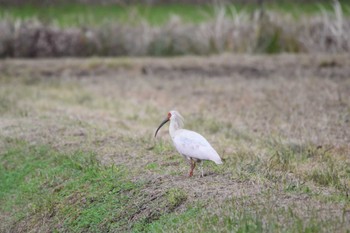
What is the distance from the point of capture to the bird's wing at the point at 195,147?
23.3ft

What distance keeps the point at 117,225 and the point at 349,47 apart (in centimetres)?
1208

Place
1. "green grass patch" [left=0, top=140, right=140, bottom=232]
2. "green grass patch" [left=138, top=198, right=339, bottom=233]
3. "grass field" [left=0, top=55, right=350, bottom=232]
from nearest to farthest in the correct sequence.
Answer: "green grass patch" [left=138, top=198, right=339, bottom=233] < "grass field" [left=0, top=55, right=350, bottom=232] < "green grass patch" [left=0, top=140, right=140, bottom=232]

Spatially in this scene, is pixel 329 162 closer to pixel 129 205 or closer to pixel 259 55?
pixel 129 205

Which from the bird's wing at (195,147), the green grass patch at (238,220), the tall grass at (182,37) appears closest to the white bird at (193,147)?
the bird's wing at (195,147)

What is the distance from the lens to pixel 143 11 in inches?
1014

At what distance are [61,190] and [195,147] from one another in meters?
1.71

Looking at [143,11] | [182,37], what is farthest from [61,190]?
[143,11]

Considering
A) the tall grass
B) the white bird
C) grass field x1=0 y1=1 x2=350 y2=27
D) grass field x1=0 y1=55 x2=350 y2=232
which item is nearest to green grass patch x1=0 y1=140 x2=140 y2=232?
grass field x1=0 y1=55 x2=350 y2=232

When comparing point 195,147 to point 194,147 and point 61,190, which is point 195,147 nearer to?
point 194,147

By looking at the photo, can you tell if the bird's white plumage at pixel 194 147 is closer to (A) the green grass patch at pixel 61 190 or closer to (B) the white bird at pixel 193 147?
(B) the white bird at pixel 193 147

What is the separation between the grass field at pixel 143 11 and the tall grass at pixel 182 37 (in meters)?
1.08

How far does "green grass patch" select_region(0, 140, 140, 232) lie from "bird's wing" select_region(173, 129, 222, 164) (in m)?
0.58

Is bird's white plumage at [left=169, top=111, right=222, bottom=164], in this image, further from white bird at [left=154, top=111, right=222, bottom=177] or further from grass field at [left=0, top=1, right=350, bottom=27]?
grass field at [left=0, top=1, right=350, bottom=27]

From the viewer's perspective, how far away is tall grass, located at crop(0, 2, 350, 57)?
18531 millimetres
